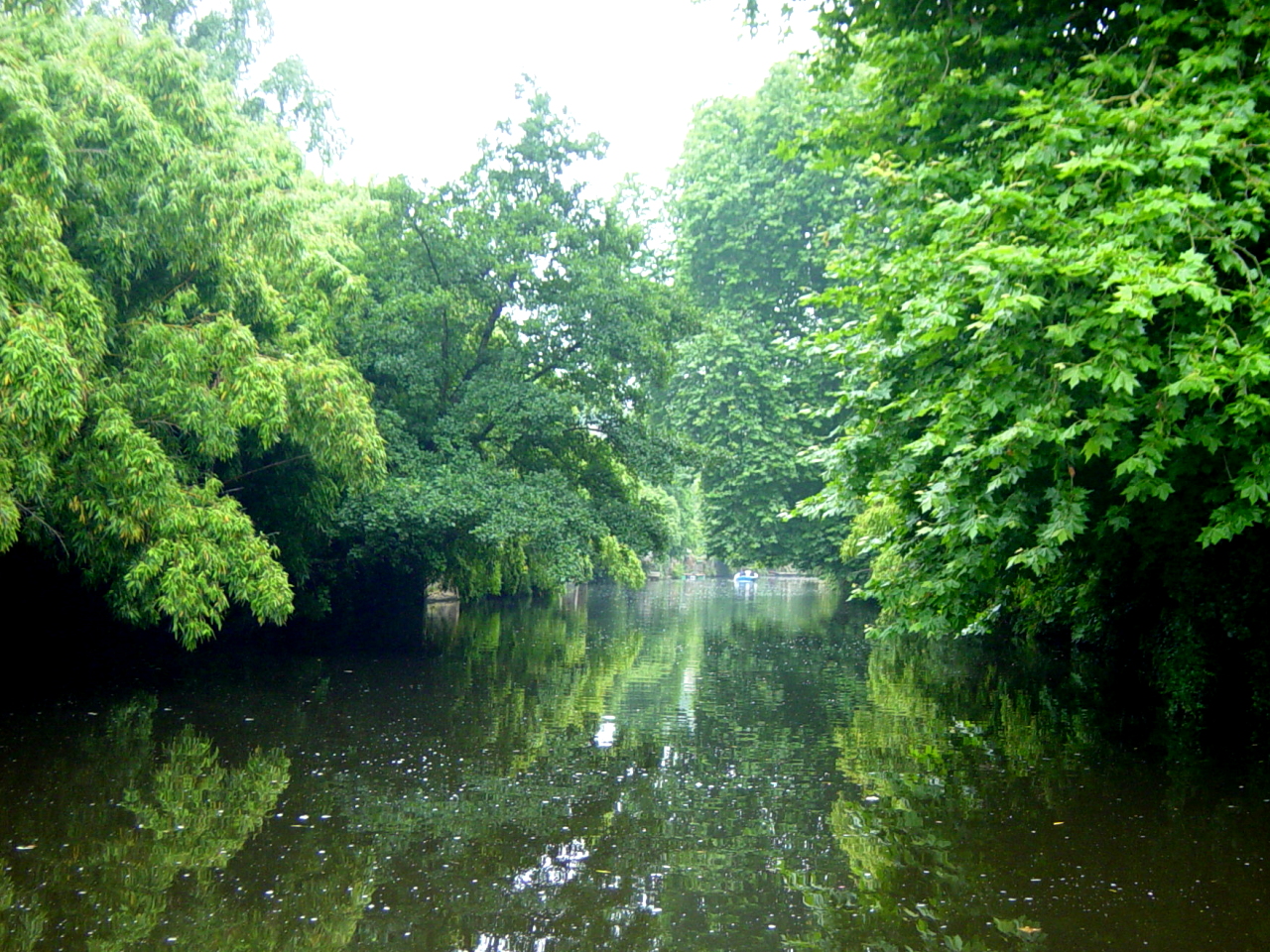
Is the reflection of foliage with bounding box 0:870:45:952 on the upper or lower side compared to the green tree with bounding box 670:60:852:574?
lower

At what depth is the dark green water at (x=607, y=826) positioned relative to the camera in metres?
5.59

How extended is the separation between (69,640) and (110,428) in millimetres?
7036

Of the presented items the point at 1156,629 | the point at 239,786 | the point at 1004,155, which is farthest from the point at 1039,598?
the point at 239,786

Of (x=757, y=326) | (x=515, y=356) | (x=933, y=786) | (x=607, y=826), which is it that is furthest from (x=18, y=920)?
(x=757, y=326)

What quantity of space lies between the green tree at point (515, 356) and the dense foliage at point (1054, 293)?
501 inches

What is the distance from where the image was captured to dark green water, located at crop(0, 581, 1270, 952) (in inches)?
220

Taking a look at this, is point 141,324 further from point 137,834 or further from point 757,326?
point 757,326

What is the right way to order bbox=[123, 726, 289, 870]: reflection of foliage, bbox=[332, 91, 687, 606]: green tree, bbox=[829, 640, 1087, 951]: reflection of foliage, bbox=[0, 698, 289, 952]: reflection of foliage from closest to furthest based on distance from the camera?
bbox=[0, 698, 289, 952]: reflection of foliage < bbox=[829, 640, 1087, 951]: reflection of foliage < bbox=[123, 726, 289, 870]: reflection of foliage < bbox=[332, 91, 687, 606]: green tree

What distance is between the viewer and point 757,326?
106 feet

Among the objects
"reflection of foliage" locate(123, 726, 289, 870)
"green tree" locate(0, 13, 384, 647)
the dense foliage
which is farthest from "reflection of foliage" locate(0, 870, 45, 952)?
the dense foliage

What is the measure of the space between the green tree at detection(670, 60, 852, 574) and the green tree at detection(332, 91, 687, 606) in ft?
20.3

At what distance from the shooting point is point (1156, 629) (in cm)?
1508

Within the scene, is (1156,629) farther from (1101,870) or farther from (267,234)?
(267,234)

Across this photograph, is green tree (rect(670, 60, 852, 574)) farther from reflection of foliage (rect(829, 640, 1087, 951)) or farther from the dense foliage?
the dense foliage
